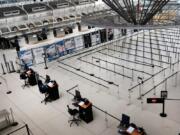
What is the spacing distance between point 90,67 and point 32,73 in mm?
4446

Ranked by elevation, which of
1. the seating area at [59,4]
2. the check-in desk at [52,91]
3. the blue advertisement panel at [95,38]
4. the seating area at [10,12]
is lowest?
the check-in desk at [52,91]

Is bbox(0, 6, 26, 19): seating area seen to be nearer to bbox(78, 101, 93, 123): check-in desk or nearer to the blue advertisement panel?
the blue advertisement panel

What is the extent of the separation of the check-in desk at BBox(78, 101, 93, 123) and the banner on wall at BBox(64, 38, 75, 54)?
9931 mm

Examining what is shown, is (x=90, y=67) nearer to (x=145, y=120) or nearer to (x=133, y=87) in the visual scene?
(x=133, y=87)

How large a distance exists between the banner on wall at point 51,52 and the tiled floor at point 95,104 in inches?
81.6

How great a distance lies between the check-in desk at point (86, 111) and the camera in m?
10.3

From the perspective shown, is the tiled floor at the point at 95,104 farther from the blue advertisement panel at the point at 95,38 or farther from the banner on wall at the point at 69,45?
the blue advertisement panel at the point at 95,38

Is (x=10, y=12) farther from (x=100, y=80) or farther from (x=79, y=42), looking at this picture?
(x=100, y=80)

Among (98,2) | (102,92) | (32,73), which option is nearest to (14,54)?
(32,73)

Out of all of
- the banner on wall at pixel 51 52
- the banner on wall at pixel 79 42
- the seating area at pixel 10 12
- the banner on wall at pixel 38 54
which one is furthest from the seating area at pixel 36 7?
the banner on wall at pixel 38 54

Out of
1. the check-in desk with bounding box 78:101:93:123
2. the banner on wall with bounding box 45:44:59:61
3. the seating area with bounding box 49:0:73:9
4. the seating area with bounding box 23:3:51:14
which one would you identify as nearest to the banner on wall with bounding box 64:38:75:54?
the banner on wall with bounding box 45:44:59:61

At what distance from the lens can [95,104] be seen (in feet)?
39.4

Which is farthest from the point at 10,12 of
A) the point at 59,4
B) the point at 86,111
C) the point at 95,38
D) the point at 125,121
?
the point at 125,121

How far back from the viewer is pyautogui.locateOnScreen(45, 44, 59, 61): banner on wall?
18.7m
